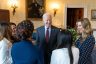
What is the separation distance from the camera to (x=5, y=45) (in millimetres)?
3195

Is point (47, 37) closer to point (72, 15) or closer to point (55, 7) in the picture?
point (55, 7)

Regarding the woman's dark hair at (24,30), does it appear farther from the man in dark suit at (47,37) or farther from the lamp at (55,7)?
the lamp at (55,7)

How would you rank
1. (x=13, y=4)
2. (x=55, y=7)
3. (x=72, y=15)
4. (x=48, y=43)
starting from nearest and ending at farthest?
(x=48, y=43) → (x=13, y=4) → (x=55, y=7) → (x=72, y=15)

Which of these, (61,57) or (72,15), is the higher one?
(72,15)

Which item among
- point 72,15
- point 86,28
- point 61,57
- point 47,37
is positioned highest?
point 72,15

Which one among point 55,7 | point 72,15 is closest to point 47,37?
point 55,7

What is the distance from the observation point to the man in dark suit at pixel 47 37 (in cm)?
363

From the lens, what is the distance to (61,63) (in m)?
2.79

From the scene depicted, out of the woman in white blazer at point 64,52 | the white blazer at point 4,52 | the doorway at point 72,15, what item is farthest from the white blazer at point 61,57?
the doorway at point 72,15

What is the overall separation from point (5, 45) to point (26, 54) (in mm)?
833

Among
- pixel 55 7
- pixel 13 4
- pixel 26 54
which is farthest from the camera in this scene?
pixel 55 7

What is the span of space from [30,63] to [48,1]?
30.5 feet

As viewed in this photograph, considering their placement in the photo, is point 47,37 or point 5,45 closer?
point 5,45

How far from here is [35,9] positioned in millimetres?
11570
